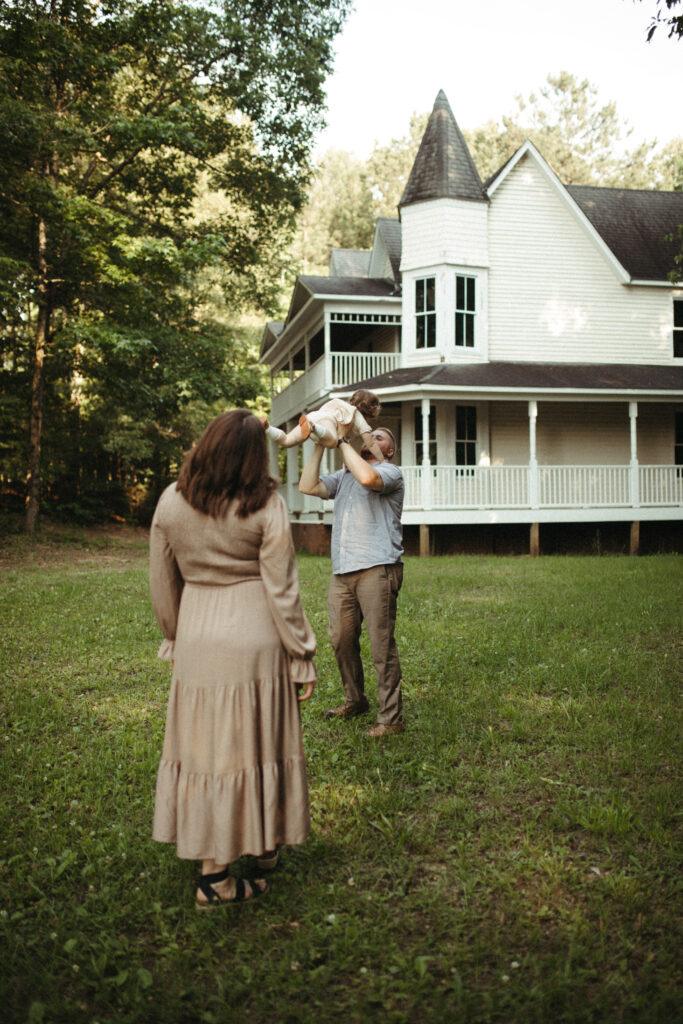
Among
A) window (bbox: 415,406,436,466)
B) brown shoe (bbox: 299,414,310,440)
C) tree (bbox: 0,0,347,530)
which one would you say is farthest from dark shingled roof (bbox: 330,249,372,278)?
brown shoe (bbox: 299,414,310,440)

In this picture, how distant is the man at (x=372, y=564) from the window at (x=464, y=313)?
49.6 ft

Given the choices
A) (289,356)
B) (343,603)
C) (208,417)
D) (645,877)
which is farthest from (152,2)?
(645,877)

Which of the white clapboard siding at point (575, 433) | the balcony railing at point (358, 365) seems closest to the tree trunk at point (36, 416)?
the balcony railing at point (358, 365)

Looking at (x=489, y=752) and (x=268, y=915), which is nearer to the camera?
(x=268, y=915)

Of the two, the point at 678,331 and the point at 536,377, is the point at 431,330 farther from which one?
the point at 678,331

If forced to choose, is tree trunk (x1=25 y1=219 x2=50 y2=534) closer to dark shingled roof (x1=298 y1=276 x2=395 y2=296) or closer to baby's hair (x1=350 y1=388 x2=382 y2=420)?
dark shingled roof (x1=298 y1=276 x2=395 y2=296)

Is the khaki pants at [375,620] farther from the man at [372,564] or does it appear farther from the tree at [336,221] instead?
the tree at [336,221]

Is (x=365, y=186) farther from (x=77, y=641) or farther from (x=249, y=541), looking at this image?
(x=249, y=541)

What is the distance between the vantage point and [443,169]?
64.5ft

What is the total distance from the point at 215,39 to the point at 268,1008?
22.5m

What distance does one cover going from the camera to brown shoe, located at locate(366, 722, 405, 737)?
517 centimetres

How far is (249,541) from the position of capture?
323 centimetres

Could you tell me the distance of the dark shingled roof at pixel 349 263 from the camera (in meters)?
27.5

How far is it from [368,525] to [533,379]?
46.5 ft
